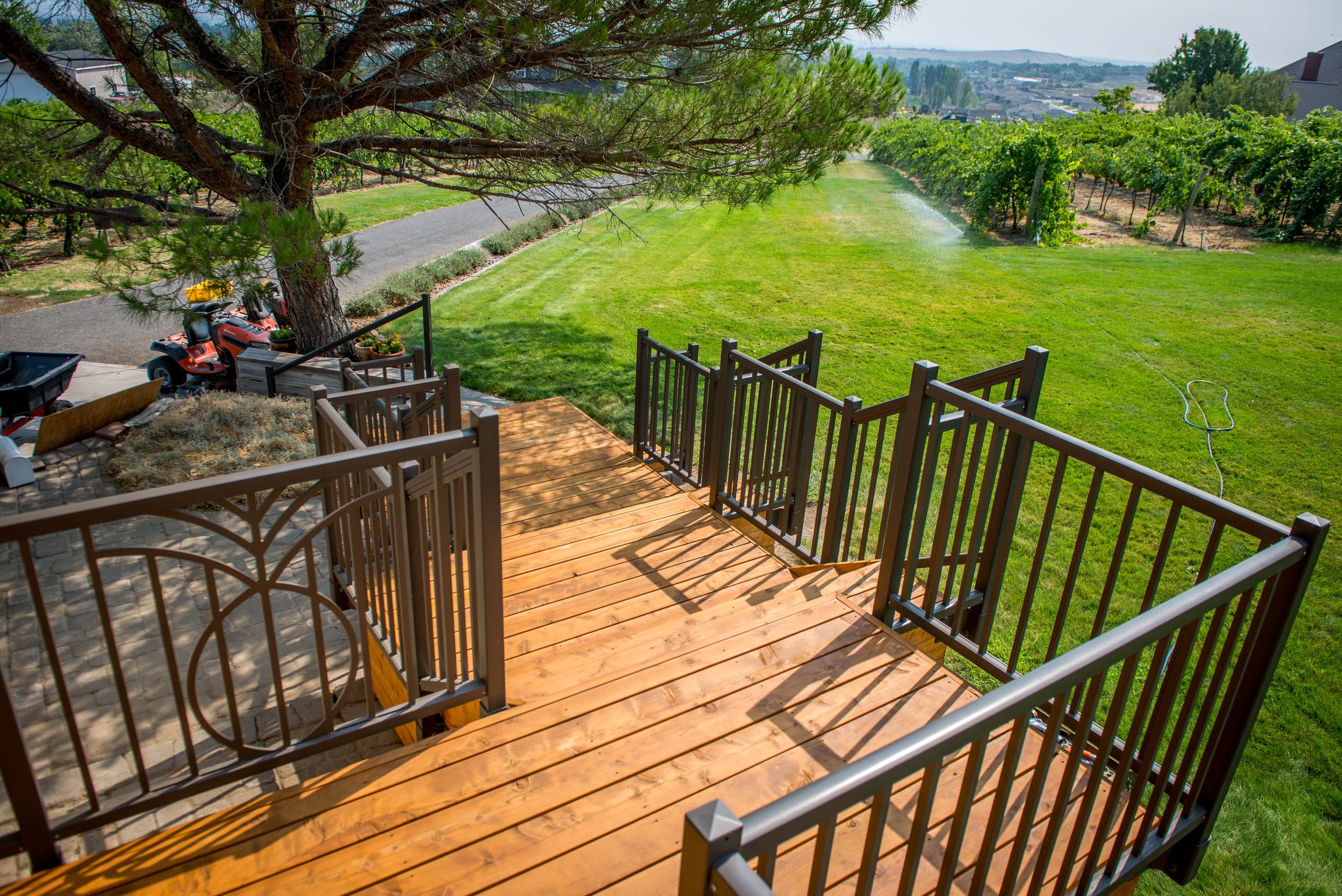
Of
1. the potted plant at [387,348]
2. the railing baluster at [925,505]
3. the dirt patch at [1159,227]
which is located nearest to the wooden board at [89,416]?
the potted plant at [387,348]

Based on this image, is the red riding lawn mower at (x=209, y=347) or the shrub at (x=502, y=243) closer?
the red riding lawn mower at (x=209, y=347)

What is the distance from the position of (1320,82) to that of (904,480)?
204ft

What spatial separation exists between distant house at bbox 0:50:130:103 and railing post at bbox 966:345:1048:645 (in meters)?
6.69

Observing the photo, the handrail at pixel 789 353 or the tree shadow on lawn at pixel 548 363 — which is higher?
the handrail at pixel 789 353

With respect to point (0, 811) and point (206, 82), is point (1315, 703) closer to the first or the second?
point (0, 811)

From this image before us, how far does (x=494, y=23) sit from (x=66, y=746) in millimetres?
4817

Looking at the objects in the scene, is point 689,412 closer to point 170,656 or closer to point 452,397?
point 452,397

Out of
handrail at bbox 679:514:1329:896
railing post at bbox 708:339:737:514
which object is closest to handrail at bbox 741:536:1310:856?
handrail at bbox 679:514:1329:896

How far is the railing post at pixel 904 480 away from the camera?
280cm

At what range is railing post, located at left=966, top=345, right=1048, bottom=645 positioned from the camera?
2.78 m

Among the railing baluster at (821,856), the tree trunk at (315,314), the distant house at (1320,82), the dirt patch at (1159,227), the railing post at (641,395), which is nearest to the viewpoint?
the railing baluster at (821,856)

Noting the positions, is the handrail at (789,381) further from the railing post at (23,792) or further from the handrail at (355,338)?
the handrail at (355,338)

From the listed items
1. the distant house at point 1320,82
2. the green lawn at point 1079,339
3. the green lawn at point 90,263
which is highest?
the distant house at point 1320,82

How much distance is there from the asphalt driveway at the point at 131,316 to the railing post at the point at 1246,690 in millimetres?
6169
